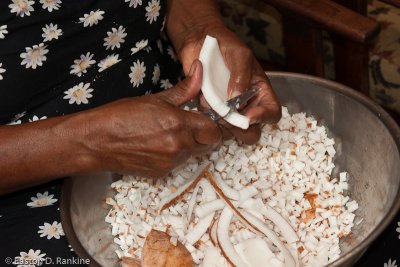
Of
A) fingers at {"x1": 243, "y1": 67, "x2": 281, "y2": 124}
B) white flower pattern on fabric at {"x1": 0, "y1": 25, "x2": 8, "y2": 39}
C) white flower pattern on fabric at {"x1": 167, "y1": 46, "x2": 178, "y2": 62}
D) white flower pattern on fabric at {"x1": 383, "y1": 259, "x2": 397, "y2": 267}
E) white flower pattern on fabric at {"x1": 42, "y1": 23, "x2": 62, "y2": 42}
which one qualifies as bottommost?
white flower pattern on fabric at {"x1": 383, "y1": 259, "x2": 397, "y2": 267}

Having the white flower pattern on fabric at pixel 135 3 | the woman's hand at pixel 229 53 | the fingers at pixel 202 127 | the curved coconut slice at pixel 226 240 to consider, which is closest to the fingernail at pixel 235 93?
the woman's hand at pixel 229 53

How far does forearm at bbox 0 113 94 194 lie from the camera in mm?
1112

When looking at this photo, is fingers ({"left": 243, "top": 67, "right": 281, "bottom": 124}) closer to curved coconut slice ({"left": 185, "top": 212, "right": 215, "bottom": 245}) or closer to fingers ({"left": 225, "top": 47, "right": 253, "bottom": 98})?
fingers ({"left": 225, "top": 47, "right": 253, "bottom": 98})

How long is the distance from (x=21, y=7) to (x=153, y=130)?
14.3 inches

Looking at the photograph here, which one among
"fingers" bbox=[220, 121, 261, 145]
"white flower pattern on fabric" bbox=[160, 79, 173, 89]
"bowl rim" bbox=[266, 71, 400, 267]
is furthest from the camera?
"white flower pattern on fabric" bbox=[160, 79, 173, 89]

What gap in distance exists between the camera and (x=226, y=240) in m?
1.11

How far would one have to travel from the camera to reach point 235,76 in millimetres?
1205

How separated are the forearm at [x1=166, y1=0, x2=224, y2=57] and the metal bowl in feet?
0.62

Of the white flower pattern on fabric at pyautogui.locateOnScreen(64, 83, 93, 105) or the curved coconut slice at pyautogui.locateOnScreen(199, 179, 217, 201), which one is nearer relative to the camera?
the curved coconut slice at pyautogui.locateOnScreen(199, 179, 217, 201)

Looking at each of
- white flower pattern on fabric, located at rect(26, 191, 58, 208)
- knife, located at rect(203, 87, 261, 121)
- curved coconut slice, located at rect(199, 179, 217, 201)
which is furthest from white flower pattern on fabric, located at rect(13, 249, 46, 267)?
knife, located at rect(203, 87, 261, 121)

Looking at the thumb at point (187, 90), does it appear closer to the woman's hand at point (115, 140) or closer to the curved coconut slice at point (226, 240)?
the woman's hand at point (115, 140)

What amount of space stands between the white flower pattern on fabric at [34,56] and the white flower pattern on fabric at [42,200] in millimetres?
266

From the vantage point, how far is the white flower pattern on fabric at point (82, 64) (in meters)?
1.32

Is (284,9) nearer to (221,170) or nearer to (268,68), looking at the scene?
(221,170)
